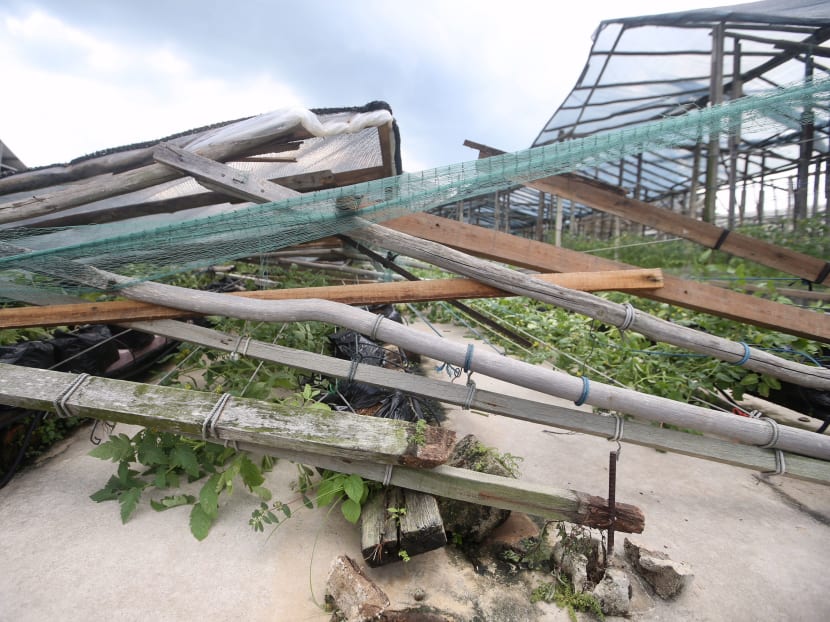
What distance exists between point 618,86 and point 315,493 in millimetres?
9211

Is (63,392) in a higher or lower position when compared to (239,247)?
lower

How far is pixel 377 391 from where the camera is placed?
107 inches

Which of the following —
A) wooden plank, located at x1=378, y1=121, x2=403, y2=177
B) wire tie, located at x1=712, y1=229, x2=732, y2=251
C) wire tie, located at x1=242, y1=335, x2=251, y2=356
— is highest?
wooden plank, located at x1=378, y1=121, x2=403, y2=177

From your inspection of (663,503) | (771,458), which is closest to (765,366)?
(771,458)

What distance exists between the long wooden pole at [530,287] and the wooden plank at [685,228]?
113 cm

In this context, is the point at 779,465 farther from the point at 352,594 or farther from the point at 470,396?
the point at 352,594

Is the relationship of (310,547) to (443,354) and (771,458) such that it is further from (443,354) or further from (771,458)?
(771,458)

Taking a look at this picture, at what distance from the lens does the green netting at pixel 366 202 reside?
2006 mm

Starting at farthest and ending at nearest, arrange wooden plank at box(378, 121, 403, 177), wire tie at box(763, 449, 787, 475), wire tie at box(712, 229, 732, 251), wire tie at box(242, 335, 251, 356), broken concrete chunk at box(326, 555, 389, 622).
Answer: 1. wire tie at box(712, 229, 732, 251)
2. wooden plank at box(378, 121, 403, 177)
3. wire tie at box(242, 335, 251, 356)
4. wire tie at box(763, 449, 787, 475)
5. broken concrete chunk at box(326, 555, 389, 622)

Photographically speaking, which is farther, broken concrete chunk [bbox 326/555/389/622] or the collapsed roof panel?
the collapsed roof panel

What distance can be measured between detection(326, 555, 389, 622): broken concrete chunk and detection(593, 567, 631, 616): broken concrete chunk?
2.99ft

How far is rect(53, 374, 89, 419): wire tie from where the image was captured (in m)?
1.90

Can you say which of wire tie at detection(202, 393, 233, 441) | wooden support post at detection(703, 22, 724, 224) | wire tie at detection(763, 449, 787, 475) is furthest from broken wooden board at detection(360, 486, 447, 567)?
wooden support post at detection(703, 22, 724, 224)

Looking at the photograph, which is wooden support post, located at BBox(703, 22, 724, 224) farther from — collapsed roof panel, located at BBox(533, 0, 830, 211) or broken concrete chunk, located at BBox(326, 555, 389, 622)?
broken concrete chunk, located at BBox(326, 555, 389, 622)
